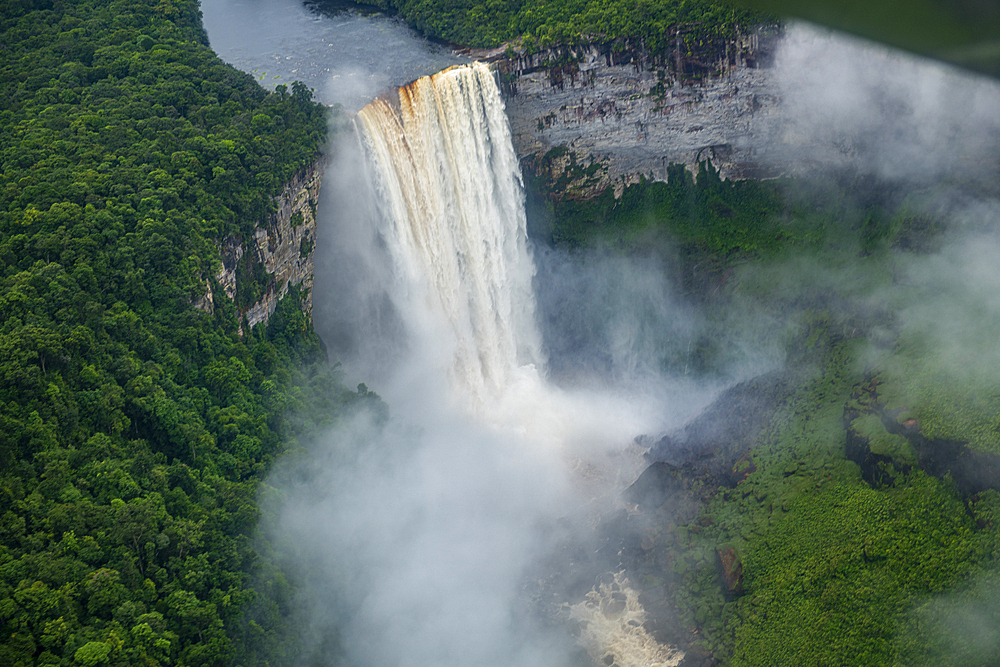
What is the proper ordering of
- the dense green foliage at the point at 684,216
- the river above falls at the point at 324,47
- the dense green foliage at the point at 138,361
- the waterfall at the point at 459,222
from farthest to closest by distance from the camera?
the dense green foliage at the point at 684,216
the river above falls at the point at 324,47
the waterfall at the point at 459,222
the dense green foliage at the point at 138,361

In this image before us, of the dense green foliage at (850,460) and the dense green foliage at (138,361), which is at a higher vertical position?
the dense green foliage at (138,361)

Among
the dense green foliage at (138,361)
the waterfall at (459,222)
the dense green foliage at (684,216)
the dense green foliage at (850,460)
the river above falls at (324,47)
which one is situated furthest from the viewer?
the dense green foliage at (684,216)

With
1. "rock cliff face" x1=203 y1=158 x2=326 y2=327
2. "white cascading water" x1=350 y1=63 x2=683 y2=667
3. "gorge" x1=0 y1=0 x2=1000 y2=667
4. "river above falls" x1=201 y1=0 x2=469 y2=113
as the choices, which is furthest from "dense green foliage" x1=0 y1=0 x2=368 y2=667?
"white cascading water" x1=350 y1=63 x2=683 y2=667

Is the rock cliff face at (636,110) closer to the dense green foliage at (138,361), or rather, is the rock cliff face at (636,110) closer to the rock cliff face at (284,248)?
the dense green foliage at (138,361)

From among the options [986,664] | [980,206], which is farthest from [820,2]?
[980,206]

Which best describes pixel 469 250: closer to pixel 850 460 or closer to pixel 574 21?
pixel 574 21

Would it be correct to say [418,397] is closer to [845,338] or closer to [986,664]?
[845,338]

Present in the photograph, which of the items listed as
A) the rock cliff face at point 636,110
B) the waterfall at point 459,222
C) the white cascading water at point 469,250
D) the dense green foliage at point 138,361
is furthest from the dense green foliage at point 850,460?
the dense green foliage at point 138,361

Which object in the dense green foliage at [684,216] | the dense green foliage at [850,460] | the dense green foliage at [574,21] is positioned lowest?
the dense green foliage at [850,460]
